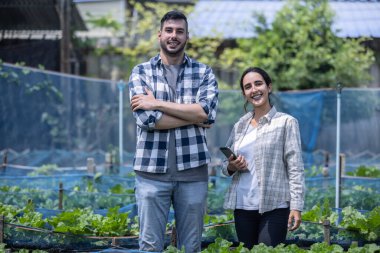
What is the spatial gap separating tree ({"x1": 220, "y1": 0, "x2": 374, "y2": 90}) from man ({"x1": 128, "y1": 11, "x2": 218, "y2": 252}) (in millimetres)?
9620

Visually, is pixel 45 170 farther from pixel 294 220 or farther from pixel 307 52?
pixel 294 220

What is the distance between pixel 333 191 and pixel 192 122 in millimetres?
4553

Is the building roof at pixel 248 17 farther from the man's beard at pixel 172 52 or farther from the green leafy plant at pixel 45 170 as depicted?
the man's beard at pixel 172 52

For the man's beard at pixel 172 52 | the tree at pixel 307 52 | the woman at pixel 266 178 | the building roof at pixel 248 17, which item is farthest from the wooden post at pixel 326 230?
the building roof at pixel 248 17

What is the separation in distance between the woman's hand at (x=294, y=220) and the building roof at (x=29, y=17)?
28.2 ft

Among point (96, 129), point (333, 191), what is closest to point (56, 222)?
point (333, 191)

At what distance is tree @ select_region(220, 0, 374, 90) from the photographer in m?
14.0

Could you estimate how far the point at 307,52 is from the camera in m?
14.0

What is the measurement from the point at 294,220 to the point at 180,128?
0.84m

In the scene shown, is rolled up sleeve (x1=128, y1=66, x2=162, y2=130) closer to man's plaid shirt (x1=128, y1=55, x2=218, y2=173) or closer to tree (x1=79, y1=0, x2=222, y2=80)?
man's plaid shirt (x1=128, y1=55, x2=218, y2=173)

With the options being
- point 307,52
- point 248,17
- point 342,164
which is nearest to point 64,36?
point 307,52

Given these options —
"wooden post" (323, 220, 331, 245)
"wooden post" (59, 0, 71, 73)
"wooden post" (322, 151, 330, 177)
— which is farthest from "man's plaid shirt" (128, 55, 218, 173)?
"wooden post" (59, 0, 71, 73)

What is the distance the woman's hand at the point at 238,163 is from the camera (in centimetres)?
452

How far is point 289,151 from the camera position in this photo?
4.52m
